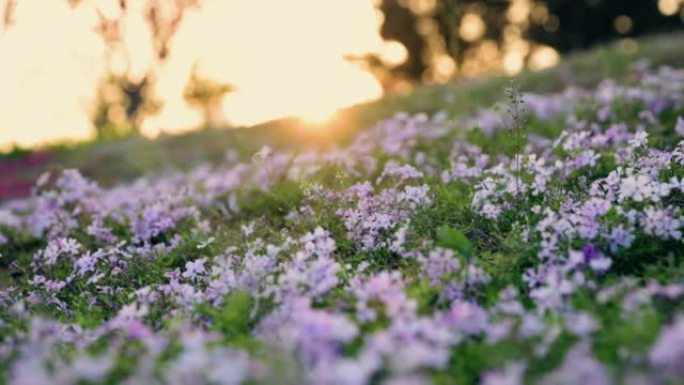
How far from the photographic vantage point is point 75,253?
5.11m

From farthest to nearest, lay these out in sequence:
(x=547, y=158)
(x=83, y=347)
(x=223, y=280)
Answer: (x=547, y=158)
(x=223, y=280)
(x=83, y=347)

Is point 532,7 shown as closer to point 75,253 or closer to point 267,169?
point 267,169

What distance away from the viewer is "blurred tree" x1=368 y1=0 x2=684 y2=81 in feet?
87.6

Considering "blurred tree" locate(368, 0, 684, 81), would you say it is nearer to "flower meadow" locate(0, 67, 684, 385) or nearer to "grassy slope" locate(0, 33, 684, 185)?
"grassy slope" locate(0, 33, 684, 185)

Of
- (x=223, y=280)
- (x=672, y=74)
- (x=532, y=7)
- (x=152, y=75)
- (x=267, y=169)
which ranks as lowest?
(x=223, y=280)

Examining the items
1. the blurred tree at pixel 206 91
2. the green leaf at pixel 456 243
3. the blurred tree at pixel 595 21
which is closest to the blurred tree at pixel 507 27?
the blurred tree at pixel 595 21

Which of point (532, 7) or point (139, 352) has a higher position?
point (532, 7)

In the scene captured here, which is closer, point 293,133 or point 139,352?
point 139,352

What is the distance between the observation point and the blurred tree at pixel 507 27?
2670cm

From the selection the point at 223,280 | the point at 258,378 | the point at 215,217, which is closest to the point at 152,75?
the point at 215,217

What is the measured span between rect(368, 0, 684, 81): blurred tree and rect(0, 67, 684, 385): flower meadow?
22291 millimetres

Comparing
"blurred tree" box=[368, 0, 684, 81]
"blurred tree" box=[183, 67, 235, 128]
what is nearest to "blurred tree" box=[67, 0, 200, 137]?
"blurred tree" box=[183, 67, 235, 128]

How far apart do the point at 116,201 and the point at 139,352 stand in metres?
4.31

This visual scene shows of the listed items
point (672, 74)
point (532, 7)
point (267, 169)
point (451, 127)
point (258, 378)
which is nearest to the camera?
point (258, 378)
